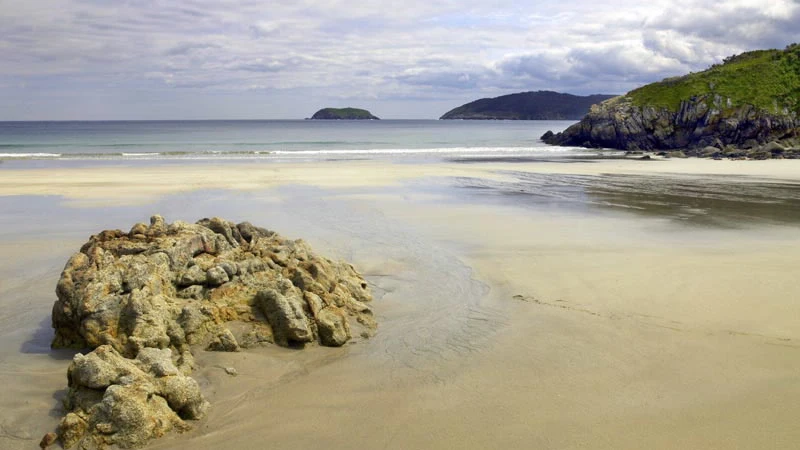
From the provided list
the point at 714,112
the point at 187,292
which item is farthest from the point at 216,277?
the point at 714,112

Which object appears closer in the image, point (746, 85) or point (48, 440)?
point (48, 440)

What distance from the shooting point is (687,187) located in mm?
30500

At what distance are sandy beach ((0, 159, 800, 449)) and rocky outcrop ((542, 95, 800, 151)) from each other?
41.3m

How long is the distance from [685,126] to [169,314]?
6478 cm

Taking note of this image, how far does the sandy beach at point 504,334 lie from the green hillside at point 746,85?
4489 centimetres

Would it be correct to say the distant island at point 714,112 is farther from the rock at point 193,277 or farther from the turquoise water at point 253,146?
the rock at point 193,277

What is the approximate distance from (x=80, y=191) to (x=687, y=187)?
2704 cm

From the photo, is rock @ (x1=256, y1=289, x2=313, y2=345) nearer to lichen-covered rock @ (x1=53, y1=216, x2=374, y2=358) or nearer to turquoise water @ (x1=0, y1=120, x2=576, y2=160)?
lichen-covered rock @ (x1=53, y1=216, x2=374, y2=358)

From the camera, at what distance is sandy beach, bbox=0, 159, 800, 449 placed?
6.79 metres

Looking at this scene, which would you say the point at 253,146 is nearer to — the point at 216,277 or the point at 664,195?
the point at 664,195

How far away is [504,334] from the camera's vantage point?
970 centimetres

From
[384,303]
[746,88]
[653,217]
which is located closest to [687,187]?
[653,217]

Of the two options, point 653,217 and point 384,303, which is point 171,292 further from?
point 653,217

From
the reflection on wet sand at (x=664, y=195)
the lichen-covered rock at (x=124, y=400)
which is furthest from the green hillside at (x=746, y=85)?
the lichen-covered rock at (x=124, y=400)
